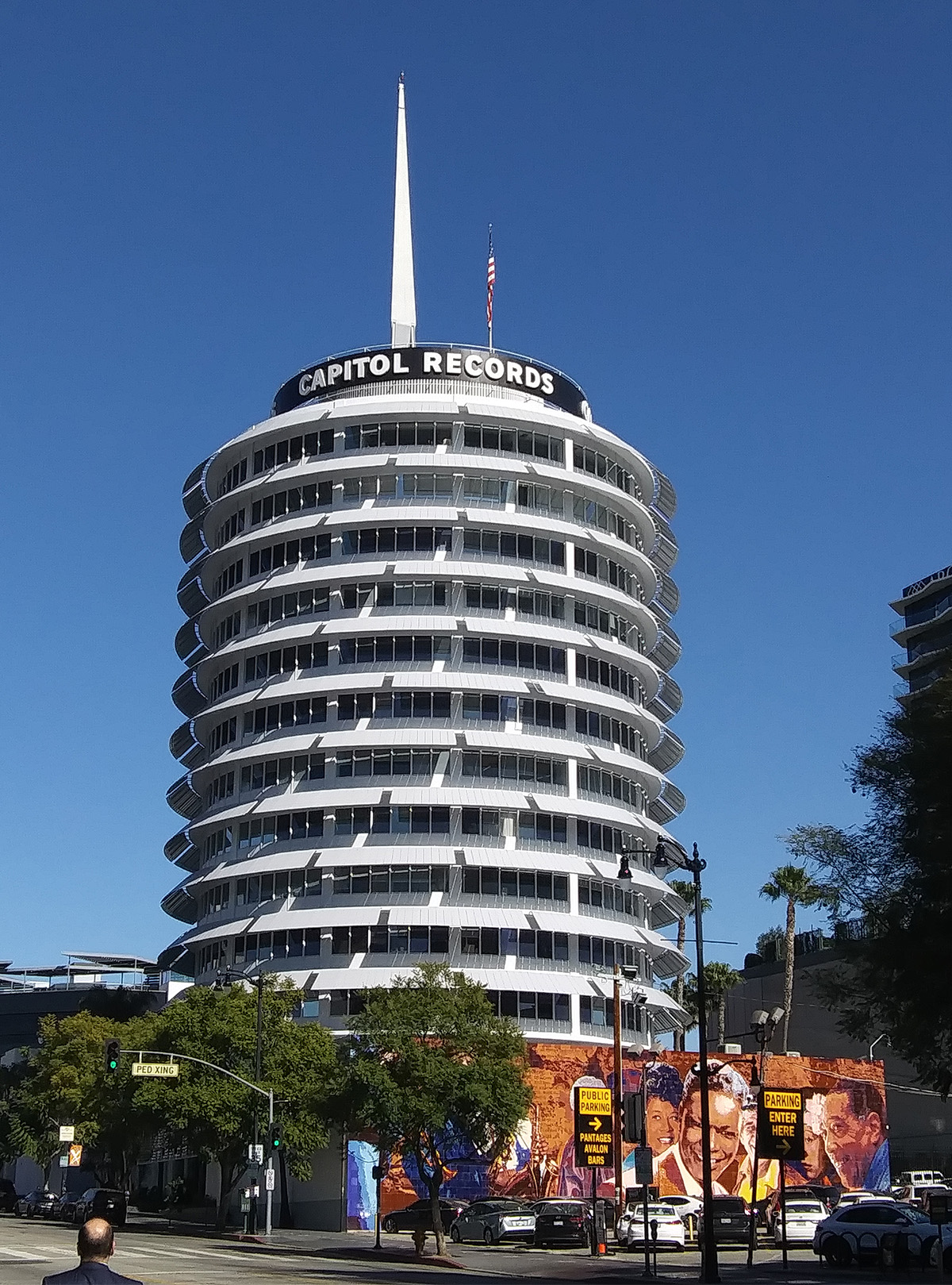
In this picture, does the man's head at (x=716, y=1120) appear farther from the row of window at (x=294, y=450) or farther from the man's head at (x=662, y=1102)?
the row of window at (x=294, y=450)

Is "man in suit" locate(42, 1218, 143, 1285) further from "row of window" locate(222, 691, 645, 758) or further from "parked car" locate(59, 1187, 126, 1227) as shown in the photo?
"row of window" locate(222, 691, 645, 758)

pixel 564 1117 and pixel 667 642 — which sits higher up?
pixel 667 642

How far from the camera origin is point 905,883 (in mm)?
39188

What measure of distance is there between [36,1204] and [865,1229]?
56.4m

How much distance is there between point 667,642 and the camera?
105 metres

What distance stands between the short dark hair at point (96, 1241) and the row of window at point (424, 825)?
73.2m

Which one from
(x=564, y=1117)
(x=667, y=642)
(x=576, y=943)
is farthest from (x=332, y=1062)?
(x=667, y=642)

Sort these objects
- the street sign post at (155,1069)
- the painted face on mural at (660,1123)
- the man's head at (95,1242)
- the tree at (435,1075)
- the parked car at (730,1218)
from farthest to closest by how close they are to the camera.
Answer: the painted face on mural at (660,1123), the street sign post at (155,1069), the tree at (435,1075), the parked car at (730,1218), the man's head at (95,1242)

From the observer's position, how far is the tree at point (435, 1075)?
189ft

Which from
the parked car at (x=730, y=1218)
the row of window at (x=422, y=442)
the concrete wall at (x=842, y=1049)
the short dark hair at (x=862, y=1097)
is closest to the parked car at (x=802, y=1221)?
the parked car at (x=730, y=1218)

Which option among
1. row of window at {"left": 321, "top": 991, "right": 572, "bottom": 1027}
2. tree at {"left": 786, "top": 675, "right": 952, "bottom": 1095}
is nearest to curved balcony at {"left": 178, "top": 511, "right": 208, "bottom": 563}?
row of window at {"left": 321, "top": 991, "right": 572, "bottom": 1027}

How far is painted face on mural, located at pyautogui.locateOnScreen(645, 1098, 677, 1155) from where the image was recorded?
250 feet

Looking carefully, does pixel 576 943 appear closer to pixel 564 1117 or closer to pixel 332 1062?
pixel 564 1117

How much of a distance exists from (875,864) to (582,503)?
5476cm
